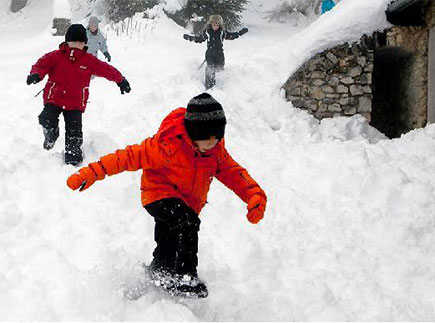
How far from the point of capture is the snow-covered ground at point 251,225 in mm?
3258

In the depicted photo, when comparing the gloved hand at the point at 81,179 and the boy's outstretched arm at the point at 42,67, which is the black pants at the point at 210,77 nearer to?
the boy's outstretched arm at the point at 42,67

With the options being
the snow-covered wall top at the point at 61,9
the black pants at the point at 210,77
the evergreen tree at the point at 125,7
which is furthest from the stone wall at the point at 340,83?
the snow-covered wall top at the point at 61,9

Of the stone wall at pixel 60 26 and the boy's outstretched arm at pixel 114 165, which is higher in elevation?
the boy's outstretched arm at pixel 114 165

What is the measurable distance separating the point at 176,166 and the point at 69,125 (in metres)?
2.83

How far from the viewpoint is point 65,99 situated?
5379mm

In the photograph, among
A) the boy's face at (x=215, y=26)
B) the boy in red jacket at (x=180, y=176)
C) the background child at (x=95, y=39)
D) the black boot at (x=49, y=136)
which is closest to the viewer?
the boy in red jacket at (x=180, y=176)

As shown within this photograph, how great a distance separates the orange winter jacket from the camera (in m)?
3.01

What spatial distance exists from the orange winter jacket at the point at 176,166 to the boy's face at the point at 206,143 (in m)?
0.04

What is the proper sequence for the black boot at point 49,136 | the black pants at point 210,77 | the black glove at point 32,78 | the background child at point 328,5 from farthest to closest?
the background child at point 328,5 < the black pants at point 210,77 < the black boot at point 49,136 < the black glove at point 32,78

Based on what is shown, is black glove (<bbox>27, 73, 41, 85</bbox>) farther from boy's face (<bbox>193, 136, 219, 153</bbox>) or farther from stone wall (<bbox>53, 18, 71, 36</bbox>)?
stone wall (<bbox>53, 18, 71, 36</bbox>)

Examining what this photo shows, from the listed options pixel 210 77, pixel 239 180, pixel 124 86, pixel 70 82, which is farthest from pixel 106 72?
pixel 210 77

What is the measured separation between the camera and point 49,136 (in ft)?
18.3

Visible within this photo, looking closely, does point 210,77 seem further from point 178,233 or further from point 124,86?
point 178,233

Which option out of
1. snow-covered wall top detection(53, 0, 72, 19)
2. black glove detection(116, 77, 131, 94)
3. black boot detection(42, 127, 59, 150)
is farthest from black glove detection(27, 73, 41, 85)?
snow-covered wall top detection(53, 0, 72, 19)
